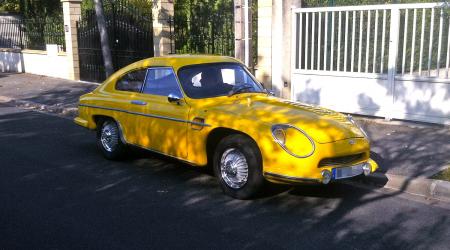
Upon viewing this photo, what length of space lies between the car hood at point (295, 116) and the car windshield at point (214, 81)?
25 cm

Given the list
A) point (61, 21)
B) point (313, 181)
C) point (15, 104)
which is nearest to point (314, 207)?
point (313, 181)

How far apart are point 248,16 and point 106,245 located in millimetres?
6375

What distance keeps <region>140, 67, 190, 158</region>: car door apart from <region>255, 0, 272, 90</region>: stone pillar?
5.18 m

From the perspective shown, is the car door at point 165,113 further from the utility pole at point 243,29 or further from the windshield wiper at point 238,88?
the utility pole at point 243,29

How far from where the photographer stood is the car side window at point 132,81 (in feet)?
24.1

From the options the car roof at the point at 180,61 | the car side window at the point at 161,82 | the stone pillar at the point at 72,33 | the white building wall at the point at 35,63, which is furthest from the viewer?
the white building wall at the point at 35,63

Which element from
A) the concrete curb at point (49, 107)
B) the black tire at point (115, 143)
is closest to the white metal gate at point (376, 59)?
the black tire at point (115, 143)

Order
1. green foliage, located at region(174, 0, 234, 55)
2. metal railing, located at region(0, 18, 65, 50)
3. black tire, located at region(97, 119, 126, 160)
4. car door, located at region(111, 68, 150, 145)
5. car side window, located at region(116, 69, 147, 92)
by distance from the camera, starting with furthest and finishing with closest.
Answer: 1. metal railing, located at region(0, 18, 65, 50)
2. green foliage, located at region(174, 0, 234, 55)
3. black tire, located at region(97, 119, 126, 160)
4. car side window, located at region(116, 69, 147, 92)
5. car door, located at region(111, 68, 150, 145)

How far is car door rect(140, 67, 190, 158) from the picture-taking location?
650 cm

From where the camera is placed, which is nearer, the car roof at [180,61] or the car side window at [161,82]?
the car side window at [161,82]

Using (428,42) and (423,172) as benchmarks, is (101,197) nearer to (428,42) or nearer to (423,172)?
(423,172)

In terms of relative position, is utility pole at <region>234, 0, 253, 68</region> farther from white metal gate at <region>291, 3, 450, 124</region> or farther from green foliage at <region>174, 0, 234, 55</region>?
A: green foliage at <region>174, 0, 234, 55</region>

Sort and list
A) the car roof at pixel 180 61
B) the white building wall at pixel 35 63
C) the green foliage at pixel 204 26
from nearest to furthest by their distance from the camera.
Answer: the car roof at pixel 180 61, the green foliage at pixel 204 26, the white building wall at pixel 35 63

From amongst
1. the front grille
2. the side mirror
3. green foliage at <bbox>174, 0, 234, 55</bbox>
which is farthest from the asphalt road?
green foliage at <bbox>174, 0, 234, 55</bbox>
